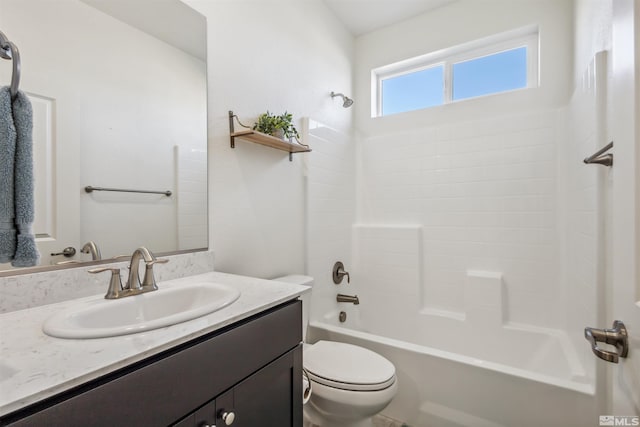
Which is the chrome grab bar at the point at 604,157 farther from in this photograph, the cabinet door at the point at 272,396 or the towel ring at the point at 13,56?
the towel ring at the point at 13,56

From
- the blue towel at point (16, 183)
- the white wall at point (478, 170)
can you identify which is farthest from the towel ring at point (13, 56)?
the white wall at point (478, 170)

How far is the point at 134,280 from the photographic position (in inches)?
39.1

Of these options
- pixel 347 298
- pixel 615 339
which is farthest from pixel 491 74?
pixel 615 339

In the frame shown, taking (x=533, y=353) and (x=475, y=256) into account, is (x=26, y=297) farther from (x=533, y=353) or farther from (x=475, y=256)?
(x=533, y=353)

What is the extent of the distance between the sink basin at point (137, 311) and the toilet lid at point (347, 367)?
0.67 meters

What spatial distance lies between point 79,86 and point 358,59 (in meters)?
2.36

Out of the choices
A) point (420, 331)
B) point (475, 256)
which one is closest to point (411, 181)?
point (475, 256)

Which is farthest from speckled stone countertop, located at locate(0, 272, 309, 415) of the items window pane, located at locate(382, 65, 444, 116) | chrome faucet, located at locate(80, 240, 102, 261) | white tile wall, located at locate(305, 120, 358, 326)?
window pane, located at locate(382, 65, 444, 116)

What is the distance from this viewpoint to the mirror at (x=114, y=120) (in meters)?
0.90

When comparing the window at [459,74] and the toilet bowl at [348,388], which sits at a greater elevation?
the window at [459,74]

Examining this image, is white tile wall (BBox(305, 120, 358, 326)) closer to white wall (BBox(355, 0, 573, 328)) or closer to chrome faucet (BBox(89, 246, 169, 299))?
white wall (BBox(355, 0, 573, 328))

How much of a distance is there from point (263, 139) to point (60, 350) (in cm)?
121

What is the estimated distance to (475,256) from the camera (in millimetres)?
2215

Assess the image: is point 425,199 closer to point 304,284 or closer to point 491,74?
point 491,74
